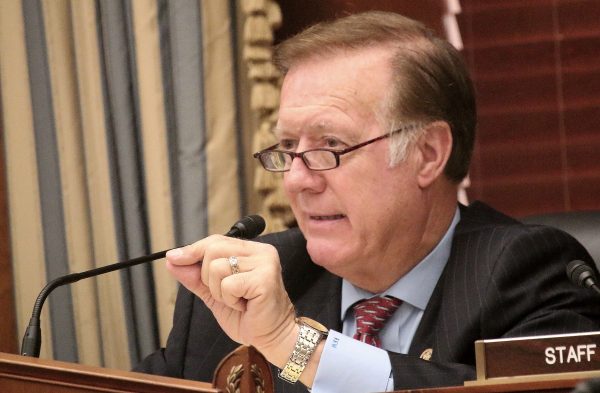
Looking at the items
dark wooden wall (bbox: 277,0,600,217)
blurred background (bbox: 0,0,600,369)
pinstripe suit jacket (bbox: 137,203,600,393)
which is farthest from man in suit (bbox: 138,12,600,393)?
dark wooden wall (bbox: 277,0,600,217)

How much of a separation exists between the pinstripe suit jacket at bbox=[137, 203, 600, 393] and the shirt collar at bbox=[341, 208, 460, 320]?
0.08ft

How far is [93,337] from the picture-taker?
3350 millimetres

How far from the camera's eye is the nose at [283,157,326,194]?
2264 millimetres

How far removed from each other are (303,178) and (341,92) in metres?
→ 0.21

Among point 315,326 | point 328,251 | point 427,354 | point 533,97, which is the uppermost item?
point 533,97

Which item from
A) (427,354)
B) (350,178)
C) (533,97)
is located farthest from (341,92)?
(533,97)

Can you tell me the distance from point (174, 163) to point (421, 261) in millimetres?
1116

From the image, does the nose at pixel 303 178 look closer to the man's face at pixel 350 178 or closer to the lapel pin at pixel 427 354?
the man's face at pixel 350 178

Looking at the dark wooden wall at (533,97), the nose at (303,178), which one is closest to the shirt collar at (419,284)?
the nose at (303,178)

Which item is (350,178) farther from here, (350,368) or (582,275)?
(582,275)

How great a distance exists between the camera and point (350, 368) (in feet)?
6.57

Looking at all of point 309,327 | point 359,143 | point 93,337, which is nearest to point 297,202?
point 359,143

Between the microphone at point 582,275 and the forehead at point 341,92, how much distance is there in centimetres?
55

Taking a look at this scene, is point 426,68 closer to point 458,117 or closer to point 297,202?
point 458,117
